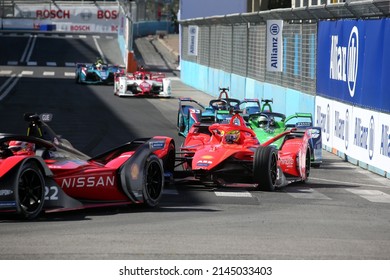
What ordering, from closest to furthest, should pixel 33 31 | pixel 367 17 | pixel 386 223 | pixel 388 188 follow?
pixel 386 223 → pixel 388 188 → pixel 367 17 → pixel 33 31

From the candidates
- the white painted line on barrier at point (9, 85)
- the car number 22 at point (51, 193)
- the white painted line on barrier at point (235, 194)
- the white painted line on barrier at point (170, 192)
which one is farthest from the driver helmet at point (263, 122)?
the white painted line on barrier at point (9, 85)

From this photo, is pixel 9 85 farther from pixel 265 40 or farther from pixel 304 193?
pixel 304 193

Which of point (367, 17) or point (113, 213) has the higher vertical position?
point (367, 17)

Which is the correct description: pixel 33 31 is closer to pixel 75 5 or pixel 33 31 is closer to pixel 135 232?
pixel 75 5

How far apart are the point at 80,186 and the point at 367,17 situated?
10.3m

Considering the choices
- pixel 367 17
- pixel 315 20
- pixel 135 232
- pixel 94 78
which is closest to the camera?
pixel 135 232

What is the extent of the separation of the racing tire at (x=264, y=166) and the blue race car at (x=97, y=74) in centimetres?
3314

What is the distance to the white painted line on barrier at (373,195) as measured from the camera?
51.9ft

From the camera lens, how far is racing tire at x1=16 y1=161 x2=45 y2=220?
12031 mm

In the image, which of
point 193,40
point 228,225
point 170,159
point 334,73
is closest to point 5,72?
point 193,40

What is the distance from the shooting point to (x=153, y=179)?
45.8 ft

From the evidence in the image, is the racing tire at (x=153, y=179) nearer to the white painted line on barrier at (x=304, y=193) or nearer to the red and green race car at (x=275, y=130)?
the white painted line on barrier at (x=304, y=193)

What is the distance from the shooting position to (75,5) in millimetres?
104562

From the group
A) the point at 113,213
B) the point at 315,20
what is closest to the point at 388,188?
the point at 113,213
